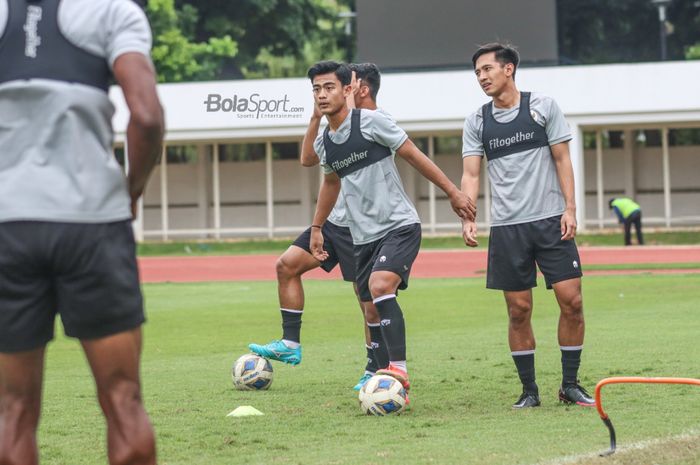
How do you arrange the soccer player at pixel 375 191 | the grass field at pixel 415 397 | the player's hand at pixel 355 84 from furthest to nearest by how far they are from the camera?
the player's hand at pixel 355 84, the soccer player at pixel 375 191, the grass field at pixel 415 397

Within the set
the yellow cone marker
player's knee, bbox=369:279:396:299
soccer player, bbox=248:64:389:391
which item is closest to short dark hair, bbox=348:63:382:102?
soccer player, bbox=248:64:389:391

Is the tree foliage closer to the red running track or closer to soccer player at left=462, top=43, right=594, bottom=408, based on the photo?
the red running track

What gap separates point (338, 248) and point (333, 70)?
1.69 m

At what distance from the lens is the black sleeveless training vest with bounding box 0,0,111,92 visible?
14.0ft

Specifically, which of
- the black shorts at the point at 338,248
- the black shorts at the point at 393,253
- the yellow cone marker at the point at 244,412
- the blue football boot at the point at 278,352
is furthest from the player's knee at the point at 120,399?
the blue football boot at the point at 278,352

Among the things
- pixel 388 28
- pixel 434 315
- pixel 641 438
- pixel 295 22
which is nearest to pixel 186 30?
pixel 295 22

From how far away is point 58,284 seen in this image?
4.34 m

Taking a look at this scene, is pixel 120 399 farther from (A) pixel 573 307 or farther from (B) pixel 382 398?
(A) pixel 573 307

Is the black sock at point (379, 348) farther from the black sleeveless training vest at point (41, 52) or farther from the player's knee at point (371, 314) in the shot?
the black sleeveless training vest at point (41, 52)

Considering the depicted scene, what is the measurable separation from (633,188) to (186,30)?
21.3 metres

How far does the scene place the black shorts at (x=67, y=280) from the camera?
14.0 ft

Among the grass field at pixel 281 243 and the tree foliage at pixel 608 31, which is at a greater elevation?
the tree foliage at pixel 608 31

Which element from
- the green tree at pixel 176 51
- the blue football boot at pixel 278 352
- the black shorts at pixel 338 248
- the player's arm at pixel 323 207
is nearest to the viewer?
the player's arm at pixel 323 207

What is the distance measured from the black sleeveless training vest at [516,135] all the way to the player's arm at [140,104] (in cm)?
440
